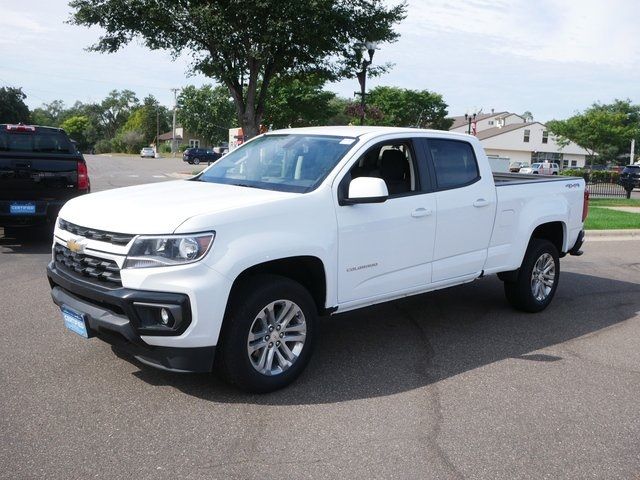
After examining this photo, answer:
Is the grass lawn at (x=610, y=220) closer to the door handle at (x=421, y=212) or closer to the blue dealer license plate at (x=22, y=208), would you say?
the door handle at (x=421, y=212)

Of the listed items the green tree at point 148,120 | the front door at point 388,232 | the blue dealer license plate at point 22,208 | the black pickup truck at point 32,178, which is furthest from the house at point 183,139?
the front door at point 388,232

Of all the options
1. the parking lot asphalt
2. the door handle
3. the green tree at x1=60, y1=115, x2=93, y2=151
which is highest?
the green tree at x1=60, y1=115, x2=93, y2=151

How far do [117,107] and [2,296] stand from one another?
148055 millimetres

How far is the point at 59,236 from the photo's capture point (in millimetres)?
4582

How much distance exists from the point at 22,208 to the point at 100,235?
18.7 feet

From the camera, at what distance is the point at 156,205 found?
420cm

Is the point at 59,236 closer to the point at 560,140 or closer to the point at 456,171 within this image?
the point at 456,171

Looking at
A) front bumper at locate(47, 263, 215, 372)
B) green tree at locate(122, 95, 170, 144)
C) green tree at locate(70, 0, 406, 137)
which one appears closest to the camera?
front bumper at locate(47, 263, 215, 372)

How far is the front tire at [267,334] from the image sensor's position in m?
4.03

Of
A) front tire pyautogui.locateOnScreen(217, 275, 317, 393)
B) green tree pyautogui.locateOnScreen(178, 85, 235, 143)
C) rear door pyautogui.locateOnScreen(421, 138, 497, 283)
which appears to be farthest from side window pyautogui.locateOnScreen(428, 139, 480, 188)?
green tree pyautogui.locateOnScreen(178, 85, 235, 143)

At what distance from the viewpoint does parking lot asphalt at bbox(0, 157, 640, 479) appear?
340 cm

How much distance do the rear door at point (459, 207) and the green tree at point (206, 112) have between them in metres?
79.8

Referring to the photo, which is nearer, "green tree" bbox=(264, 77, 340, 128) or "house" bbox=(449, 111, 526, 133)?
"green tree" bbox=(264, 77, 340, 128)

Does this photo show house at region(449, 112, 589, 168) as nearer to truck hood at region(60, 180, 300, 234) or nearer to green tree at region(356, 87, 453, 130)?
green tree at region(356, 87, 453, 130)
